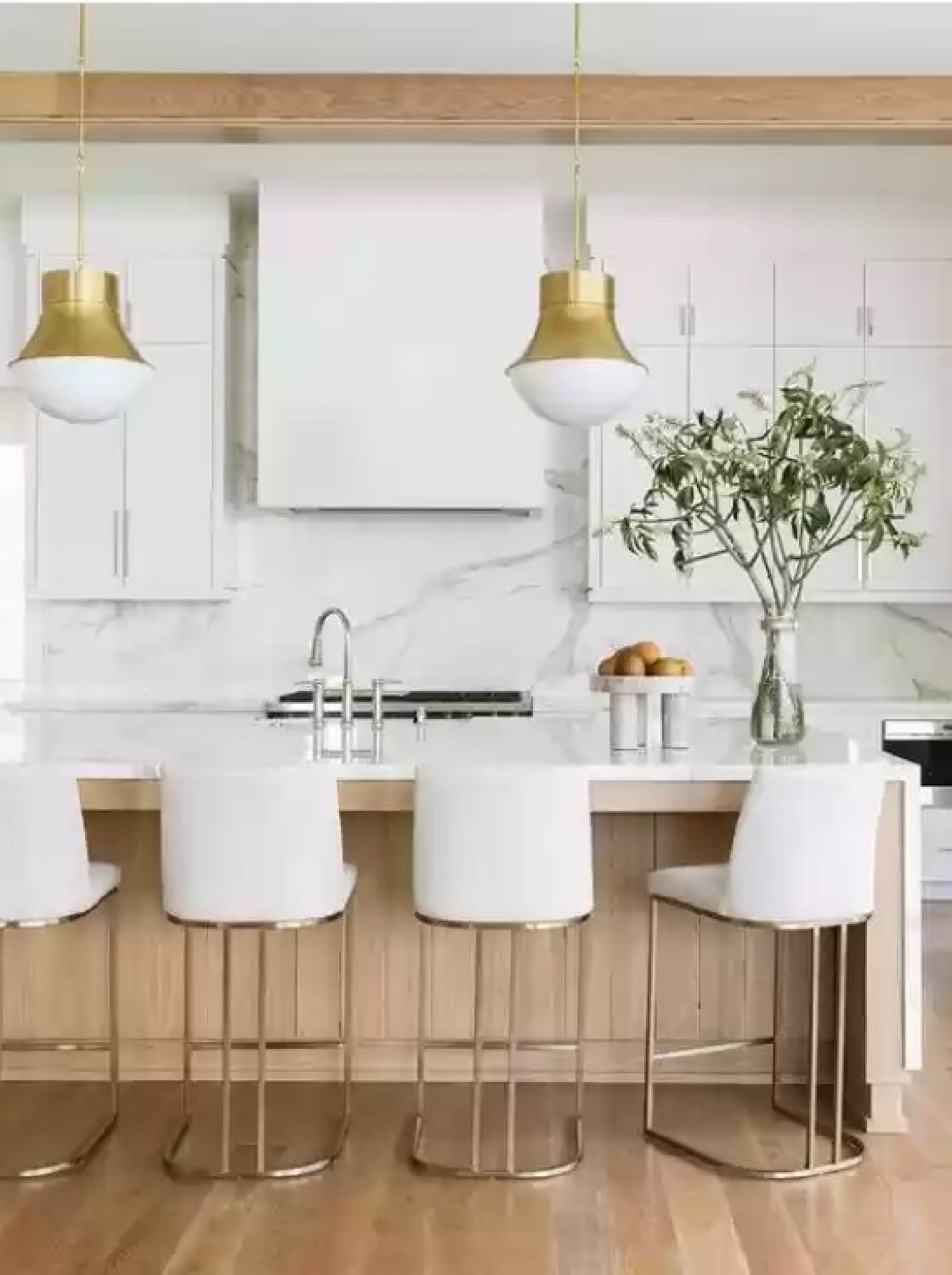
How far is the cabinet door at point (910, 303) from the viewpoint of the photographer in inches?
241

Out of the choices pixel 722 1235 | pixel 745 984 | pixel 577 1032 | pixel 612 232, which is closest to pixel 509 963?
pixel 577 1032

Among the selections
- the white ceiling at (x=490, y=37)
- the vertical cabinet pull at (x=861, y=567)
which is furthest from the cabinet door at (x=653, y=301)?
the white ceiling at (x=490, y=37)

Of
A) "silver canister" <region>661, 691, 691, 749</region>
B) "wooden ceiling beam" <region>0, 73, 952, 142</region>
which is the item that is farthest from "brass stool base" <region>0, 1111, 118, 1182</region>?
"wooden ceiling beam" <region>0, 73, 952, 142</region>

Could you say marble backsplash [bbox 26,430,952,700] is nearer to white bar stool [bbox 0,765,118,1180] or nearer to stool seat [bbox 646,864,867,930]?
stool seat [bbox 646,864,867,930]

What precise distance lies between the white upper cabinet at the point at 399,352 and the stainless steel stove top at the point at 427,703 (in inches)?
29.1

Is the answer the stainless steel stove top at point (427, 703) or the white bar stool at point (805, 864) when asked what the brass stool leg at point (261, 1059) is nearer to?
the white bar stool at point (805, 864)

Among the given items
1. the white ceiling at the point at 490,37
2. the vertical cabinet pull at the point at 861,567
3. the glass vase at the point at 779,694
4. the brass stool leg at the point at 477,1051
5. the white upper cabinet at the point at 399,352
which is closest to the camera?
the brass stool leg at the point at 477,1051

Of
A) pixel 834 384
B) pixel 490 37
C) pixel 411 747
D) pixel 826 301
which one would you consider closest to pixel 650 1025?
pixel 411 747

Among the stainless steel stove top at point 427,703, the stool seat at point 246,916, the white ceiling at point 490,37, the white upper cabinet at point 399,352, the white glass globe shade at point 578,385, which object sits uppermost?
the white ceiling at point 490,37

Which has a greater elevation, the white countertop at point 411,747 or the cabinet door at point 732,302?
the cabinet door at point 732,302

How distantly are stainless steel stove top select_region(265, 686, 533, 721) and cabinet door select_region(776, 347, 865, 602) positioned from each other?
1253mm

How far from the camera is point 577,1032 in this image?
3648 millimetres

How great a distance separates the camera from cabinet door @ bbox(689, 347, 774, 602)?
20.1 feet

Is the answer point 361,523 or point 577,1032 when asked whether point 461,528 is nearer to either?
point 361,523
